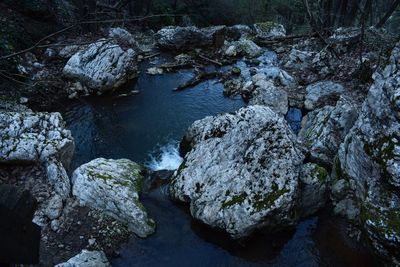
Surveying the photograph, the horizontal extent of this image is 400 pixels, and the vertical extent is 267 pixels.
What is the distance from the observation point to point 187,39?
2280 centimetres

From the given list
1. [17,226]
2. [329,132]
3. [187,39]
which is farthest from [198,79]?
[17,226]

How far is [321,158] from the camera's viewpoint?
10.6 m

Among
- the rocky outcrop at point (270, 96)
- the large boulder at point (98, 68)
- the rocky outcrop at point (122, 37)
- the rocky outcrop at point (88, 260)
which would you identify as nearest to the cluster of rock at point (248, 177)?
the rocky outcrop at point (88, 260)

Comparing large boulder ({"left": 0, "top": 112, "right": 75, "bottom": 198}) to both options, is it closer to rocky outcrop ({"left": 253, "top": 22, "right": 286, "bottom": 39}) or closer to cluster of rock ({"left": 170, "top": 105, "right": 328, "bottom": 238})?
cluster of rock ({"left": 170, "top": 105, "right": 328, "bottom": 238})

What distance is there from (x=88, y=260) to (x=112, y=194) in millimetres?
1927

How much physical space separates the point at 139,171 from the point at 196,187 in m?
2.08

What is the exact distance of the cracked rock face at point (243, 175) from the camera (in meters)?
8.50

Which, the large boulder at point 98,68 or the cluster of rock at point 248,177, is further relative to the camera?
the large boulder at point 98,68

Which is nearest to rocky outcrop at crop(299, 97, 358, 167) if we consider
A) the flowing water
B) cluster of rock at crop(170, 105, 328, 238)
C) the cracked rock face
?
cluster of rock at crop(170, 105, 328, 238)

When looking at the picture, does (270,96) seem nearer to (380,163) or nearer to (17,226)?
(380,163)

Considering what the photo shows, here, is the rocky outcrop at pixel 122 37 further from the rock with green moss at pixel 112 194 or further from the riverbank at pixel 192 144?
the rock with green moss at pixel 112 194

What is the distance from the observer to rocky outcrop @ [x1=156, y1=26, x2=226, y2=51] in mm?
22441

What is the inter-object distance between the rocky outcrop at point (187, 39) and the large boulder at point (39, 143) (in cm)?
1323

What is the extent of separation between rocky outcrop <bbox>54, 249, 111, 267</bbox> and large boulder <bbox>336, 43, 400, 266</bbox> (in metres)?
5.69
